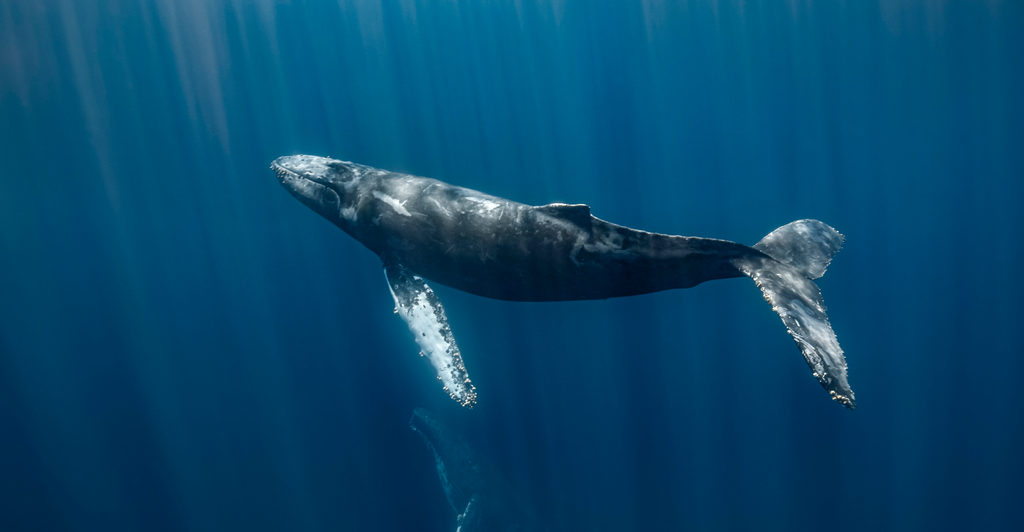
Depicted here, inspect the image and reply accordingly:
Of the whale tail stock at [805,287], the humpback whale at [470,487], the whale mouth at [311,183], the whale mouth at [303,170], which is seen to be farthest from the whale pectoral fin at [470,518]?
the whale tail stock at [805,287]

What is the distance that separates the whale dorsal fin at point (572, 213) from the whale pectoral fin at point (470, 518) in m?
9.26

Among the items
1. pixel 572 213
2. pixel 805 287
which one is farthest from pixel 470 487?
pixel 805 287

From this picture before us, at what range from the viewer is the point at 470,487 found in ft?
37.7

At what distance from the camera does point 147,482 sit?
1461cm

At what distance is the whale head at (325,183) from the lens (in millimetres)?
7688

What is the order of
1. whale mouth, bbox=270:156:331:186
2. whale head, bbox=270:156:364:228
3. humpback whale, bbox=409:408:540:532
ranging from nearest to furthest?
whale head, bbox=270:156:364:228, whale mouth, bbox=270:156:331:186, humpback whale, bbox=409:408:540:532

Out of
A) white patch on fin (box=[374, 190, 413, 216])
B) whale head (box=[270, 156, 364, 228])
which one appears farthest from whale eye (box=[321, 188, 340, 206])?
white patch on fin (box=[374, 190, 413, 216])

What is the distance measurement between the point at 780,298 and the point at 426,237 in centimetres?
503

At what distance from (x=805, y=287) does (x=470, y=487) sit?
998cm

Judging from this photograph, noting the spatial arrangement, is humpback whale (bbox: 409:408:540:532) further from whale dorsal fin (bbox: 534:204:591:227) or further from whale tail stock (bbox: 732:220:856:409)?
Result: whale tail stock (bbox: 732:220:856:409)

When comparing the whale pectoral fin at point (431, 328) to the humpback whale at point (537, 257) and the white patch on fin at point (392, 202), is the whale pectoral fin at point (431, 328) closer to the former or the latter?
the humpback whale at point (537, 257)

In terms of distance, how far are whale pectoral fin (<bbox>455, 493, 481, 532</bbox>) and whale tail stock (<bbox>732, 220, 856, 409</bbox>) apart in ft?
31.7

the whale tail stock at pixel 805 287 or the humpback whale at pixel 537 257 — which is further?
the humpback whale at pixel 537 257

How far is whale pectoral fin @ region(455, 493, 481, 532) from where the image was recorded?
1085cm
